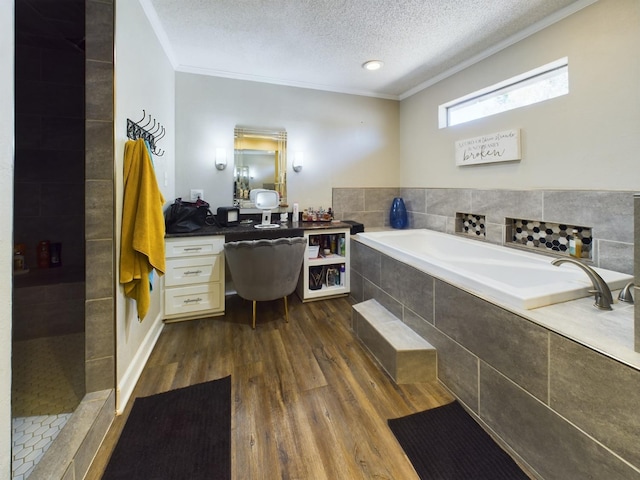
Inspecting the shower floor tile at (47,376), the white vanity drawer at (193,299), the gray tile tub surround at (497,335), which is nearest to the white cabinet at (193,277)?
the white vanity drawer at (193,299)

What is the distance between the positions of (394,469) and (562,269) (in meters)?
1.63

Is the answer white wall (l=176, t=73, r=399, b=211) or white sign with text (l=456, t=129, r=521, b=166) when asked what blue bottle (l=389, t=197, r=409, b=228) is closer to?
white wall (l=176, t=73, r=399, b=211)

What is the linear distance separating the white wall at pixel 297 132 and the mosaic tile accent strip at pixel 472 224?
112cm

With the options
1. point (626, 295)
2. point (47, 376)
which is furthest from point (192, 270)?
point (626, 295)

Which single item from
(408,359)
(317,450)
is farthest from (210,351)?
(408,359)

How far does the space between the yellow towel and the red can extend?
141 centimetres

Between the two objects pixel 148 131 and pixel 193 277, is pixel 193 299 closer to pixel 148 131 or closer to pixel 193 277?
pixel 193 277

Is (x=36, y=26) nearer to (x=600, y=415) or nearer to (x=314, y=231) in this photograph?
(x=314, y=231)

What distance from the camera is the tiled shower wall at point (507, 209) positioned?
1713 mm

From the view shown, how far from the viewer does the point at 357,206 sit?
358cm

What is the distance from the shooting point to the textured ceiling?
1.94 m

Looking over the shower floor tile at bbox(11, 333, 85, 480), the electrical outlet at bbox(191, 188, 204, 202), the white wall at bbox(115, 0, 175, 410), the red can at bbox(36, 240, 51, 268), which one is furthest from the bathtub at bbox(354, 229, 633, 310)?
the red can at bbox(36, 240, 51, 268)

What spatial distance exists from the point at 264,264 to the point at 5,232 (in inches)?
60.6

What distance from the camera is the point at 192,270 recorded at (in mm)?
2436
